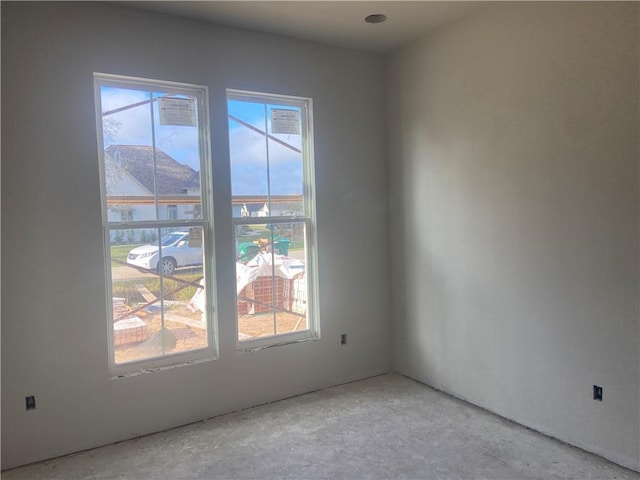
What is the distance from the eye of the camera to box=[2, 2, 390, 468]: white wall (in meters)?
2.65

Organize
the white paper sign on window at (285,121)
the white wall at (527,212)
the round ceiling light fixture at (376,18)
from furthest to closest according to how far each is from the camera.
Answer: the white paper sign on window at (285,121) < the round ceiling light fixture at (376,18) < the white wall at (527,212)

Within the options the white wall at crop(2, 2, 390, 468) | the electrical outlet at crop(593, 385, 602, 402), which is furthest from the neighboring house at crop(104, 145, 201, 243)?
the electrical outlet at crop(593, 385, 602, 402)

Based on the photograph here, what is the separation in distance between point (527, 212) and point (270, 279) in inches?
75.0

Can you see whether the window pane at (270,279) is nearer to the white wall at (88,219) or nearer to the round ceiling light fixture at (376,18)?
the white wall at (88,219)

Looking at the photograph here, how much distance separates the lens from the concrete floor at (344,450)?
2.50m

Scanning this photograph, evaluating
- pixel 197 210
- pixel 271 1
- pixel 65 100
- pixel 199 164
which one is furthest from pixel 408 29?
pixel 65 100

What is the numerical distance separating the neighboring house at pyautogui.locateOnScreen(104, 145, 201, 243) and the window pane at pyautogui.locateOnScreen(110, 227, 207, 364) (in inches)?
2.9

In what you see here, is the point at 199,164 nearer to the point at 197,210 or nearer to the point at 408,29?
the point at 197,210

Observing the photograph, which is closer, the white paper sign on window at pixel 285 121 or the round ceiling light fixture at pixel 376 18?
the round ceiling light fixture at pixel 376 18

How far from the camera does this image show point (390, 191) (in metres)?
4.04

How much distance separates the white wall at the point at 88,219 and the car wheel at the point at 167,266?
0.32m

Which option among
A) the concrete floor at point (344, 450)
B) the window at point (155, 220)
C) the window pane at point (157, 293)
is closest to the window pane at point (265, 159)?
the window at point (155, 220)

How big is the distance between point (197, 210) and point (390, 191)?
1711 mm

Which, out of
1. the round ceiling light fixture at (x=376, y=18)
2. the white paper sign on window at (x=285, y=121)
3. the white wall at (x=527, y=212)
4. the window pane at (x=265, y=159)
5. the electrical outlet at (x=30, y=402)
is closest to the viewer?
the white wall at (x=527, y=212)
